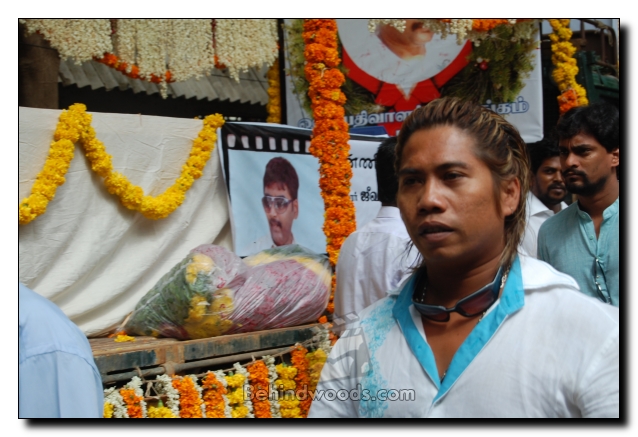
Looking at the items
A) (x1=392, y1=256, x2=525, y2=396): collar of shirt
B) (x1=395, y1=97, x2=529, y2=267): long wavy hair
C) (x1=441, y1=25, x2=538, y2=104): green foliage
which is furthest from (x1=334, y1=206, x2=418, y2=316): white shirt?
(x1=441, y1=25, x2=538, y2=104): green foliage

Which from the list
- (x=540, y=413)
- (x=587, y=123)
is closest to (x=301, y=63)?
(x=587, y=123)

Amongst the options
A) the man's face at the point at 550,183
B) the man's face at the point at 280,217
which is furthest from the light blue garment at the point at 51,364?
the man's face at the point at 550,183

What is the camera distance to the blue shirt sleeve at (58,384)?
1668 millimetres

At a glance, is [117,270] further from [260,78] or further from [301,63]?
[260,78]

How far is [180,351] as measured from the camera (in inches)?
149

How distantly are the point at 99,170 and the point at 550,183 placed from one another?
3409 millimetres

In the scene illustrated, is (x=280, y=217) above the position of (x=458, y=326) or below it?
above

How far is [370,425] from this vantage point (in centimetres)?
184

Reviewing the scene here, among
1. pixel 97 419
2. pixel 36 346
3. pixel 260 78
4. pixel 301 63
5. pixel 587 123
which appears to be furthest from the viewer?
pixel 260 78

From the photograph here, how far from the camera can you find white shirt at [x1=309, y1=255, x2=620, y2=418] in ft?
4.69

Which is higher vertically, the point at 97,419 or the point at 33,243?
the point at 33,243

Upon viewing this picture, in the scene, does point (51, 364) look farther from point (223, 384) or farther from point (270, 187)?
point (270, 187)

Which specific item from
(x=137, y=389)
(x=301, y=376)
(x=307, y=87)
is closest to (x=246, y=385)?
(x=301, y=376)

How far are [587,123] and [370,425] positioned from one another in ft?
6.73
